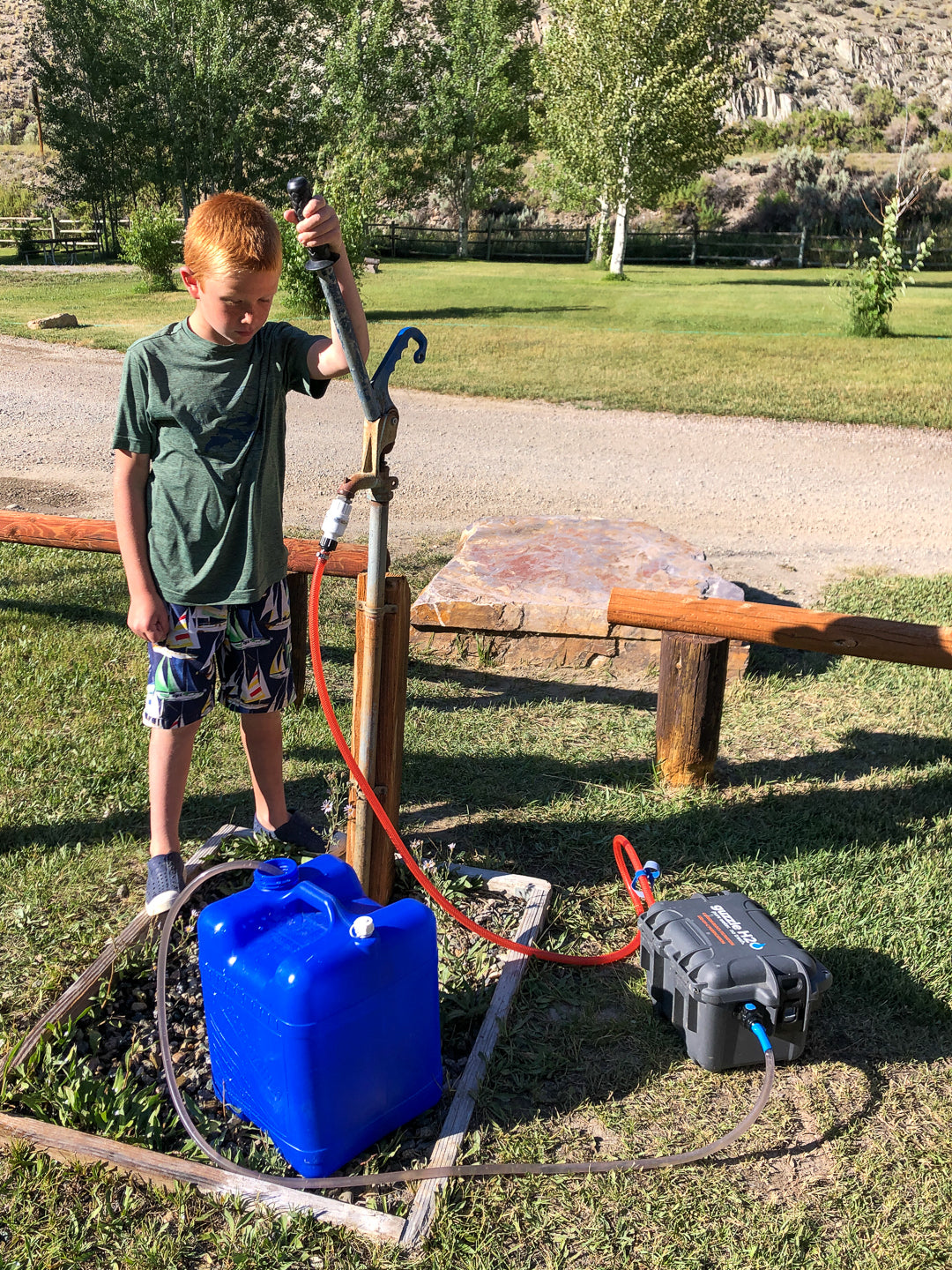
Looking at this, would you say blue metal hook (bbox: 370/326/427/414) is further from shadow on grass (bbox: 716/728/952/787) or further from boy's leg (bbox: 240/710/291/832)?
shadow on grass (bbox: 716/728/952/787)

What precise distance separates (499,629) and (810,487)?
362 cm

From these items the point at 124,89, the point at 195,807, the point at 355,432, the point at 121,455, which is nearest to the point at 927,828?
the point at 195,807

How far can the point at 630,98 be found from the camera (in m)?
26.6

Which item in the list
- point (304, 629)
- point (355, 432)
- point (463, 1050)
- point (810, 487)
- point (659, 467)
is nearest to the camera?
point (463, 1050)

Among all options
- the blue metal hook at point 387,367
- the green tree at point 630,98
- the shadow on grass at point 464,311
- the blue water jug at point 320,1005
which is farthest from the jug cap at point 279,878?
the green tree at point 630,98

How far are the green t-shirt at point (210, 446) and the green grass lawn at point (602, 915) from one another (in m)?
0.97

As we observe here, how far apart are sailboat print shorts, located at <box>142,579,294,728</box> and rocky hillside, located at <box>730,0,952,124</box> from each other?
213 feet

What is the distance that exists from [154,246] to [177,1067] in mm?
18317

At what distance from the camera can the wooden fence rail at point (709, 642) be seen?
3004mm

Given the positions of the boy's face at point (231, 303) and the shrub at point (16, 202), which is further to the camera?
the shrub at point (16, 202)

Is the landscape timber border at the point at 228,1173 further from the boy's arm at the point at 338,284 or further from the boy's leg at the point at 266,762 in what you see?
the boy's arm at the point at 338,284

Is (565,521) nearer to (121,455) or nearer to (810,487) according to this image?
(810,487)

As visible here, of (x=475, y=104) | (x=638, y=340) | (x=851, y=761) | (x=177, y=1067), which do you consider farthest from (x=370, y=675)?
(x=475, y=104)

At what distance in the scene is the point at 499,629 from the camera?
14.3 feet
